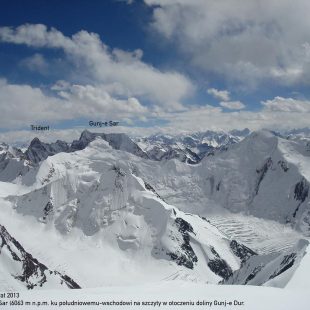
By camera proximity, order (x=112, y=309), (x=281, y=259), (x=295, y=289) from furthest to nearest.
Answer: (x=281, y=259) < (x=295, y=289) < (x=112, y=309)

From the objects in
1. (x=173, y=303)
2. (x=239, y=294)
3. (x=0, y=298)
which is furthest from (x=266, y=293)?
(x=0, y=298)

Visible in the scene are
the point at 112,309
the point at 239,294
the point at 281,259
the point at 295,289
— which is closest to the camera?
the point at 112,309

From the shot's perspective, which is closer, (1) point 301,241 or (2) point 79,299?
(2) point 79,299

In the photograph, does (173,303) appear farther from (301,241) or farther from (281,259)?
(301,241)

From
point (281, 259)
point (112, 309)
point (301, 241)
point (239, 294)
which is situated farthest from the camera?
point (301, 241)

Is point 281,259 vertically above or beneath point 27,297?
beneath

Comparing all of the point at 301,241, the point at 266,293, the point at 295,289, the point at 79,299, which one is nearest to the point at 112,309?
the point at 79,299

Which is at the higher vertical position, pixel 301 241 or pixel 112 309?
pixel 112 309

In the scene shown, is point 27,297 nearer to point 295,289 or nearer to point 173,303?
point 173,303

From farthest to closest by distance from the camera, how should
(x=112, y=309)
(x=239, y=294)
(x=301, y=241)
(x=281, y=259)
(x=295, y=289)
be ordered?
1. (x=301, y=241)
2. (x=281, y=259)
3. (x=295, y=289)
4. (x=239, y=294)
5. (x=112, y=309)
